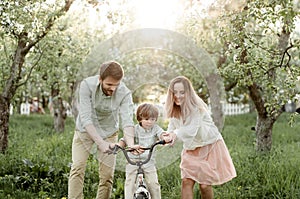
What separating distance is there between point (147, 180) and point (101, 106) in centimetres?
90

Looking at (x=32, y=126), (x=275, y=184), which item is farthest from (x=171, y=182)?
(x=32, y=126)

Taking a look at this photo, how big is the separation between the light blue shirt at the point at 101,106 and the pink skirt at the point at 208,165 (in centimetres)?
83

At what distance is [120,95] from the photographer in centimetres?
499

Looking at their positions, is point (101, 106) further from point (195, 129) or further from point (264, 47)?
A: point (264, 47)

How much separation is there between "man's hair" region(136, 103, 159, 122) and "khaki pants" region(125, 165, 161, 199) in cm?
48

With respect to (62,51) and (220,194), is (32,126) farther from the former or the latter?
(220,194)

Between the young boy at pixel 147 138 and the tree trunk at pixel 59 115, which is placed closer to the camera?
the young boy at pixel 147 138

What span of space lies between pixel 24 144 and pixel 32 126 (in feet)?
18.1

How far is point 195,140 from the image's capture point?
516 centimetres

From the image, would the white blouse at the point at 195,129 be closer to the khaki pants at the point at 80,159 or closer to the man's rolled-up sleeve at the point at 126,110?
the man's rolled-up sleeve at the point at 126,110

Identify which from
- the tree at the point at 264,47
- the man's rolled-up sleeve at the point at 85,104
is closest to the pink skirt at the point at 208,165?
the tree at the point at 264,47

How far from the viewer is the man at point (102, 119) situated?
15.4 feet

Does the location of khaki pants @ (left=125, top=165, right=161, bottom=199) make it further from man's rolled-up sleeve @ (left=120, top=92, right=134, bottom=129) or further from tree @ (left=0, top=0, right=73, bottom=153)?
tree @ (left=0, top=0, right=73, bottom=153)

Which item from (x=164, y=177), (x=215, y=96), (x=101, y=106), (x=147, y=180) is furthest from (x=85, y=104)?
(x=164, y=177)
